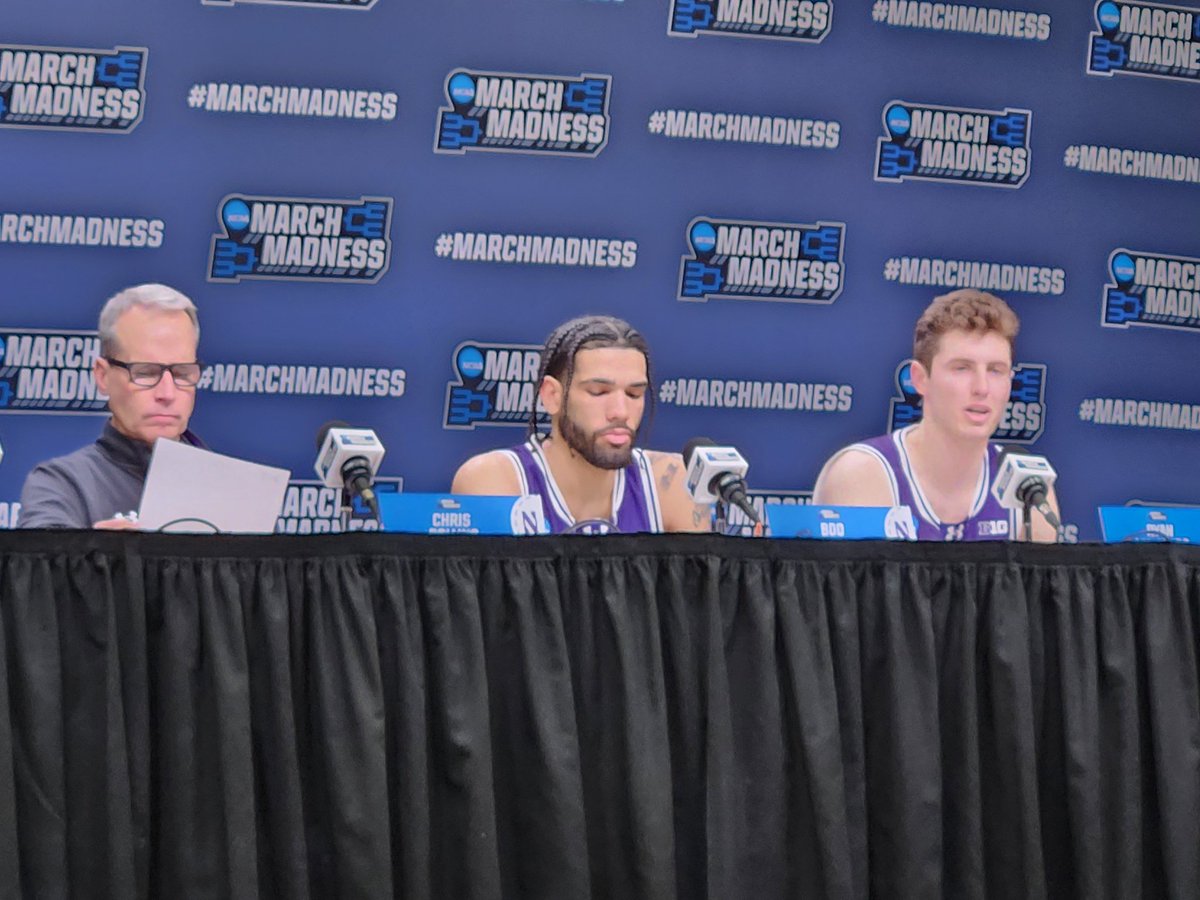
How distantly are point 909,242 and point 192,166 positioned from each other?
2156 millimetres

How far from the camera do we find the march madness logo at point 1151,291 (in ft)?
14.0

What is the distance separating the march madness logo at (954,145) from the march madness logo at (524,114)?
91 centimetres

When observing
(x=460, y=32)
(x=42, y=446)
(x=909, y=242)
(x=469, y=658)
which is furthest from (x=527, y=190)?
(x=469, y=658)

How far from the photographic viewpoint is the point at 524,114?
3.88m

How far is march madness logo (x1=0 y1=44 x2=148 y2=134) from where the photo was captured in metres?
3.55

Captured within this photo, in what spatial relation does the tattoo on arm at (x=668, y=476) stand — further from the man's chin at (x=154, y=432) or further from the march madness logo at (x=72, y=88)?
the march madness logo at (x=72, y=88)

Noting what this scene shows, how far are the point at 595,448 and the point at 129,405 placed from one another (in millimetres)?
1049

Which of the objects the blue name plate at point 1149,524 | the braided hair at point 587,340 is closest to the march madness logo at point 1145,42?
the braided hair at point 587,340

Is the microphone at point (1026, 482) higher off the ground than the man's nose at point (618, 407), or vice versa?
the man's nose at point (618, 407)

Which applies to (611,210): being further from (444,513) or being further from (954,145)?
(444,513)

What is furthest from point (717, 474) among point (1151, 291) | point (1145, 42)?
point (1145, 42)

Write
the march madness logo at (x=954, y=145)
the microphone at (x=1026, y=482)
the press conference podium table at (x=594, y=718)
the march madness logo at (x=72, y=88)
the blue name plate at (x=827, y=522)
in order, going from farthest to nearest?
the march madness logo at (x=954, y=145)
the march madness logo at (x=72, y=88)
the microphone at (x=1026, y=482)
the blue name plate at (x=827, y=522)
the press conference podium table at (x=594, y=718)

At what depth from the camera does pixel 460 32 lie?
3.84 meters

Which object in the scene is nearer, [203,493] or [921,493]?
[203,493]
